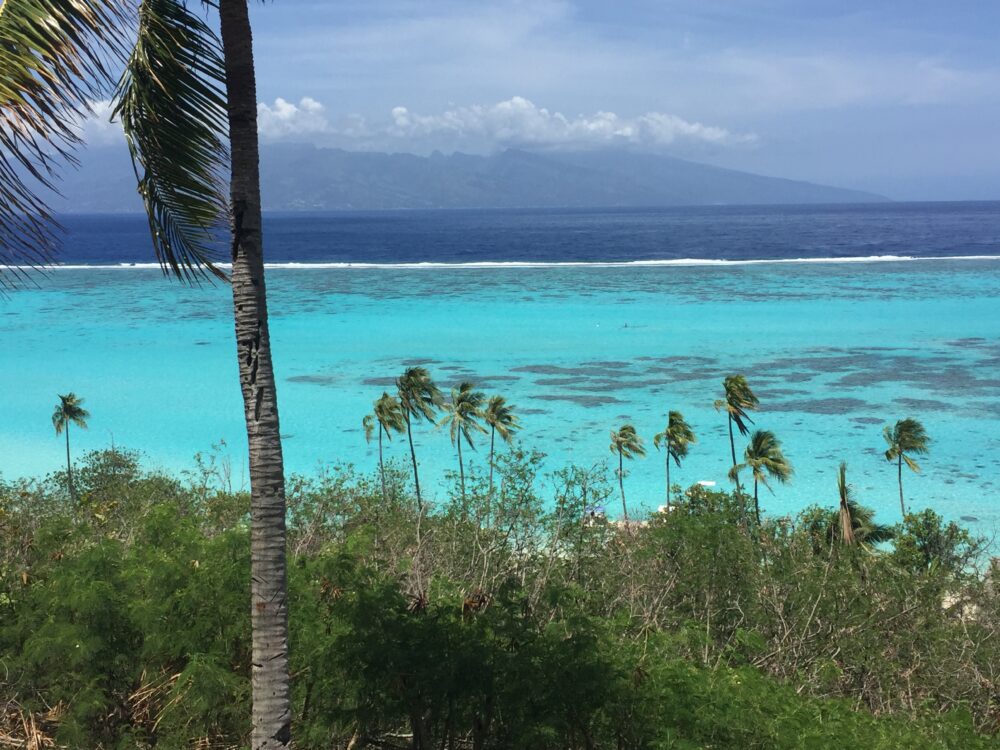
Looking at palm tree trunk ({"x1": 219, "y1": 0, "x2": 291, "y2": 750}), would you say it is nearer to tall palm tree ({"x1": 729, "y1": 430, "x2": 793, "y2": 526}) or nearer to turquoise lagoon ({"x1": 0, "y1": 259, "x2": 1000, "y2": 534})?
turquoise lagoon ({"x1": 0, "y1": 259, "x2": 1000, "y2": 534})

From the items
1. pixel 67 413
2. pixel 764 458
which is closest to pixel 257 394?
pixel 764 458

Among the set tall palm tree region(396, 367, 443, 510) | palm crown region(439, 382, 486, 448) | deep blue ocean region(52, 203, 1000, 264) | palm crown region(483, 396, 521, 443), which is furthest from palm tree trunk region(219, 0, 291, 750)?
deep blue ocean region(52, 203, 1000, 264)

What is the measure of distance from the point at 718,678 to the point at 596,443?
26841 mm

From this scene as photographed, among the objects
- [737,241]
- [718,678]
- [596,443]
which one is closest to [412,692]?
[718,678]

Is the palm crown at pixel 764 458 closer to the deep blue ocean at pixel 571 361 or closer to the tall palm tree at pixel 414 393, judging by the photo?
the deep blue ocean at pixel 571 361

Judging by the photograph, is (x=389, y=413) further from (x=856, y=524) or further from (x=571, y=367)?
(x=571, y=367)

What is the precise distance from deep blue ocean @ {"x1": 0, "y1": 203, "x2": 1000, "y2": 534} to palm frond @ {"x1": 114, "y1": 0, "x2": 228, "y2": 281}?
21.0 metres

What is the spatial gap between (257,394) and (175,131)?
1570 mm

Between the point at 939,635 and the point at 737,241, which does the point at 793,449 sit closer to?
the point at 939,635

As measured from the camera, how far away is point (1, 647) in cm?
731

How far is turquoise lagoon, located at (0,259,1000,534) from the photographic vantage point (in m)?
32.9

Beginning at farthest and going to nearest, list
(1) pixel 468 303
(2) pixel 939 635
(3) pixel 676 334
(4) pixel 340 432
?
(1) pixel 468 303, (3) pixel 676 334, (4) pixel 340 432, (2) pixel 939 635

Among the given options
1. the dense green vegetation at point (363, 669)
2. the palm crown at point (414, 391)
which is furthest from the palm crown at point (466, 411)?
the dense green vegetation at point (363, 669)

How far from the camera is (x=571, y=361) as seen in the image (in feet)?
154
